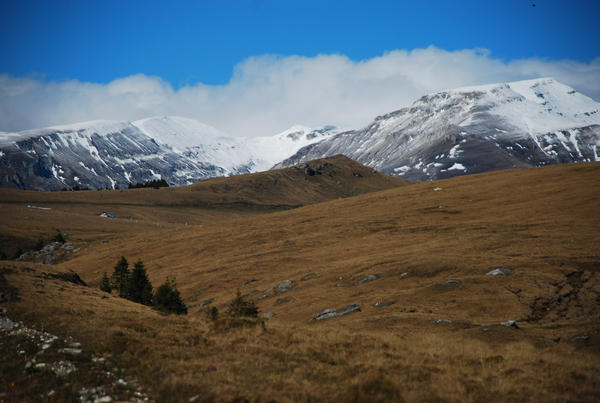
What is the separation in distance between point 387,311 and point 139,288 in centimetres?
2100

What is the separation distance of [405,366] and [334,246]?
3855 cm

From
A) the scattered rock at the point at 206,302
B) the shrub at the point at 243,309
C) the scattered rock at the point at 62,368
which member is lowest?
the scattered rock at the point at 206,302

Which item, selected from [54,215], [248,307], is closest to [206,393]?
[248,307]

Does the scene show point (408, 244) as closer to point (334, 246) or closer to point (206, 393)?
point (334, 246)

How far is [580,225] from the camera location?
41.7m

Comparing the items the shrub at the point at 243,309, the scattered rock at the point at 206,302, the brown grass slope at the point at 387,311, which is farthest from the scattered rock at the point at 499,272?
the scattered rock at the point at 206,302

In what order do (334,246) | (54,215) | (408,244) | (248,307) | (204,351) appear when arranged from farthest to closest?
1. (54,215)
2. (334,246)
3. (408,244)
4. (248,307)
5. (204,351)

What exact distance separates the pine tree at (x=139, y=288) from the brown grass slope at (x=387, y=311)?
4.17 metres

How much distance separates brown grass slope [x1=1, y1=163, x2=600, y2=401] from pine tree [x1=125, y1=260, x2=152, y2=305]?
417 centimetres

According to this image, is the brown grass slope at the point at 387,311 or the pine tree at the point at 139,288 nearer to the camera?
the brown grass slope at the point at 387,311

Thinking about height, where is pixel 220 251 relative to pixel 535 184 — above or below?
below

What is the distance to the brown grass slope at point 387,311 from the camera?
12625 mm

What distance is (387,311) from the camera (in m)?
26.1

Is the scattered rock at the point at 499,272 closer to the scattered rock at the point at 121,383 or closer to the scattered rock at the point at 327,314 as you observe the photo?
the scattered rock at the point at 327,314
